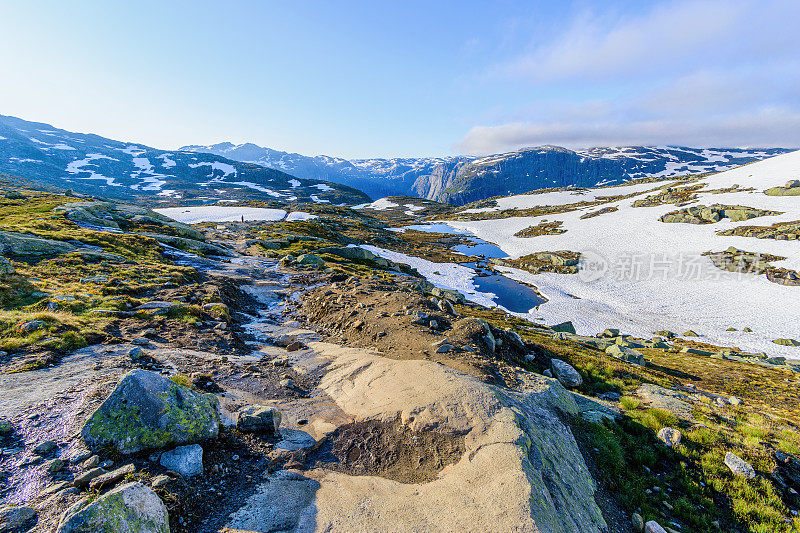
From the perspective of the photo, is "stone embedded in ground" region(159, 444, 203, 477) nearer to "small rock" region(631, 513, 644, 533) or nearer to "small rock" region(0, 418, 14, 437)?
"small rock" region(0, 418, 14, 437)

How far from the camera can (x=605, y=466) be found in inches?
351

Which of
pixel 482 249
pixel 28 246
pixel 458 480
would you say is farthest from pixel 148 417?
pixel 482 249

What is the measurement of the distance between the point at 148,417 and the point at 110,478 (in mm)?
1308

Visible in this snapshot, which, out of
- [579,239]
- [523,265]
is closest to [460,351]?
[523,265]

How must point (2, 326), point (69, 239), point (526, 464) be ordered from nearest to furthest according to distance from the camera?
point (526, 464), point (2, 326), point (69, 239)

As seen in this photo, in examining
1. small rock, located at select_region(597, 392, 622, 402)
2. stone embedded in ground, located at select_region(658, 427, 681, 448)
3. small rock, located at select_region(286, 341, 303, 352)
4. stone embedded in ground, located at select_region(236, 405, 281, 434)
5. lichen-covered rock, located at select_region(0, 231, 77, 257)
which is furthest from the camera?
lichen-covered rock, located at select_region(0, 231, 77, 257)

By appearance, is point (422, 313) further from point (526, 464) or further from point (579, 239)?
point (579, 239)

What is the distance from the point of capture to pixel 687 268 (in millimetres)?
53156

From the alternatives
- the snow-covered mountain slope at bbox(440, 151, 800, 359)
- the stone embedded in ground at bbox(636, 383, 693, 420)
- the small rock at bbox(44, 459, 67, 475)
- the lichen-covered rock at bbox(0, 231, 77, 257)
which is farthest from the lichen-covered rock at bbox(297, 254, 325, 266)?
the stone embedded in ground at bbox(636, 383, 693, 420)

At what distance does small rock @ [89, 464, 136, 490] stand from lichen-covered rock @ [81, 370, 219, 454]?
689 millimetres

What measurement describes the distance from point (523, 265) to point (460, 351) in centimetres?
6318

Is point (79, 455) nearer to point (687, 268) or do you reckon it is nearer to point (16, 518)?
point (16, 518)

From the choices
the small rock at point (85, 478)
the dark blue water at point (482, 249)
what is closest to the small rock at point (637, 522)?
the small rock at point (85, 478)

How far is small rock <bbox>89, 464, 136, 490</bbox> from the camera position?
5.02 m
